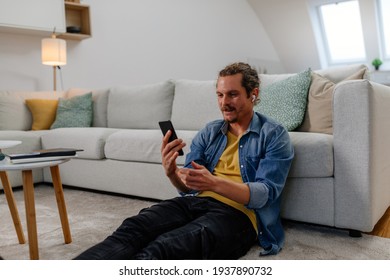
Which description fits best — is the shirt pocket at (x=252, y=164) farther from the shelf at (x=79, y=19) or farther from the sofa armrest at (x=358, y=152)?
the shelf at (x=79, y=19)

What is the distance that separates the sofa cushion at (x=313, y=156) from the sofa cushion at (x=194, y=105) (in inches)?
35.5

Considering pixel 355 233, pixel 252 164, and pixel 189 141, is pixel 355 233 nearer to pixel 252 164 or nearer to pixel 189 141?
pixel 252 164

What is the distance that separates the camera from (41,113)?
3.42 m

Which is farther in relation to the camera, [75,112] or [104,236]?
[75,112]

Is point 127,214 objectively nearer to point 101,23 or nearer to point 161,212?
point 161,212

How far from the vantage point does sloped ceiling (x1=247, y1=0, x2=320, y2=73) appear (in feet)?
20.7

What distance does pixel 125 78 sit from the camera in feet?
16.4

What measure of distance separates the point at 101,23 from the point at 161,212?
3823mm

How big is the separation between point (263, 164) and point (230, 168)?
0.15m

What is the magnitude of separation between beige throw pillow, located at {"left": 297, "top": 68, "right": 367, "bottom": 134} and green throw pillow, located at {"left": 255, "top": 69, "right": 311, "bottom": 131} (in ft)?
0.10

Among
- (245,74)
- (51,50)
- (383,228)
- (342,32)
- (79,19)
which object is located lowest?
(383,228)

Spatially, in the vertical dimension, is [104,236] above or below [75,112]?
below

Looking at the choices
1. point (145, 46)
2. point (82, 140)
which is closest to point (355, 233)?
point (82, 140)

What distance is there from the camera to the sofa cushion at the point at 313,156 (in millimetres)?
1718
